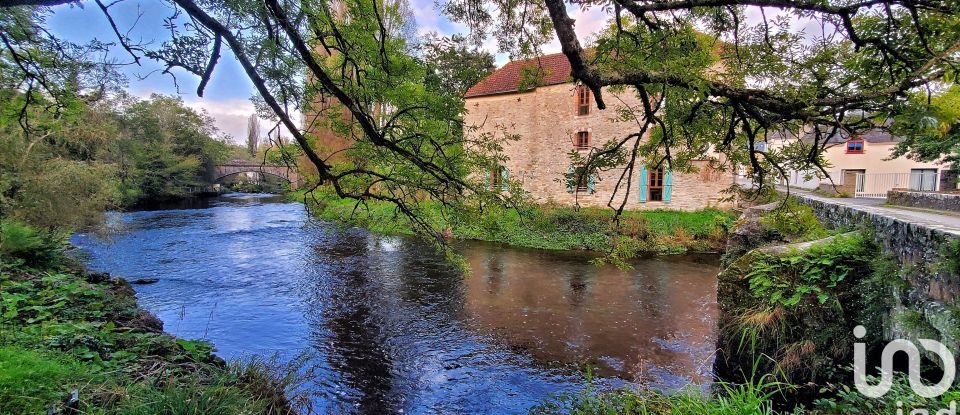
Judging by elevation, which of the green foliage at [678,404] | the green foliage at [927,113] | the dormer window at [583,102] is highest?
the dormer window at [583,102]

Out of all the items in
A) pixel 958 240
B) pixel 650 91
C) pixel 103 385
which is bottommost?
pixel 103 385

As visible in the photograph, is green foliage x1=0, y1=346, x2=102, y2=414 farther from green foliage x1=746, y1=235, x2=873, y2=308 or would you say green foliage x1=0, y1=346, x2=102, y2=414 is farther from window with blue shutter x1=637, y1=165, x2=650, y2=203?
window with blue shutter x1=637, y1=165, x2=650, y2=203

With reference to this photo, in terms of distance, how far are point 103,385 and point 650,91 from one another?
13.5 feet

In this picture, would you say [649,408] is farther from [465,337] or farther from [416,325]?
[416,325]

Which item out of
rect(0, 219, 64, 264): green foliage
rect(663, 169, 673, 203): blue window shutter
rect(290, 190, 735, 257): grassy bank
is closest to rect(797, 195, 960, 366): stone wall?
rect(290, 190, 735, 257): grassy bank

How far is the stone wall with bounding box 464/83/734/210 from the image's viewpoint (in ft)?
53.8

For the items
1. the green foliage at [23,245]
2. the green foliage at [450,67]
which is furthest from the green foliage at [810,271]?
the green foliage at [23,245]

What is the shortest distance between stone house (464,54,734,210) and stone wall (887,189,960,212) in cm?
566

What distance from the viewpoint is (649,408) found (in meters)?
3.64

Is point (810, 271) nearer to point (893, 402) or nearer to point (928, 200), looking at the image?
point (893, 402)

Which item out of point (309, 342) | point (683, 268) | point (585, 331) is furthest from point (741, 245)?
point (309, 342)

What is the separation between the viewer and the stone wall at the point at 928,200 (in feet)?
25.8

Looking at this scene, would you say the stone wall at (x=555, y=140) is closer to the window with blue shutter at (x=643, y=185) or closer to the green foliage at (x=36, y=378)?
the window with blue shutter at (x=643, y=185)

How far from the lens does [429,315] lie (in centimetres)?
781
